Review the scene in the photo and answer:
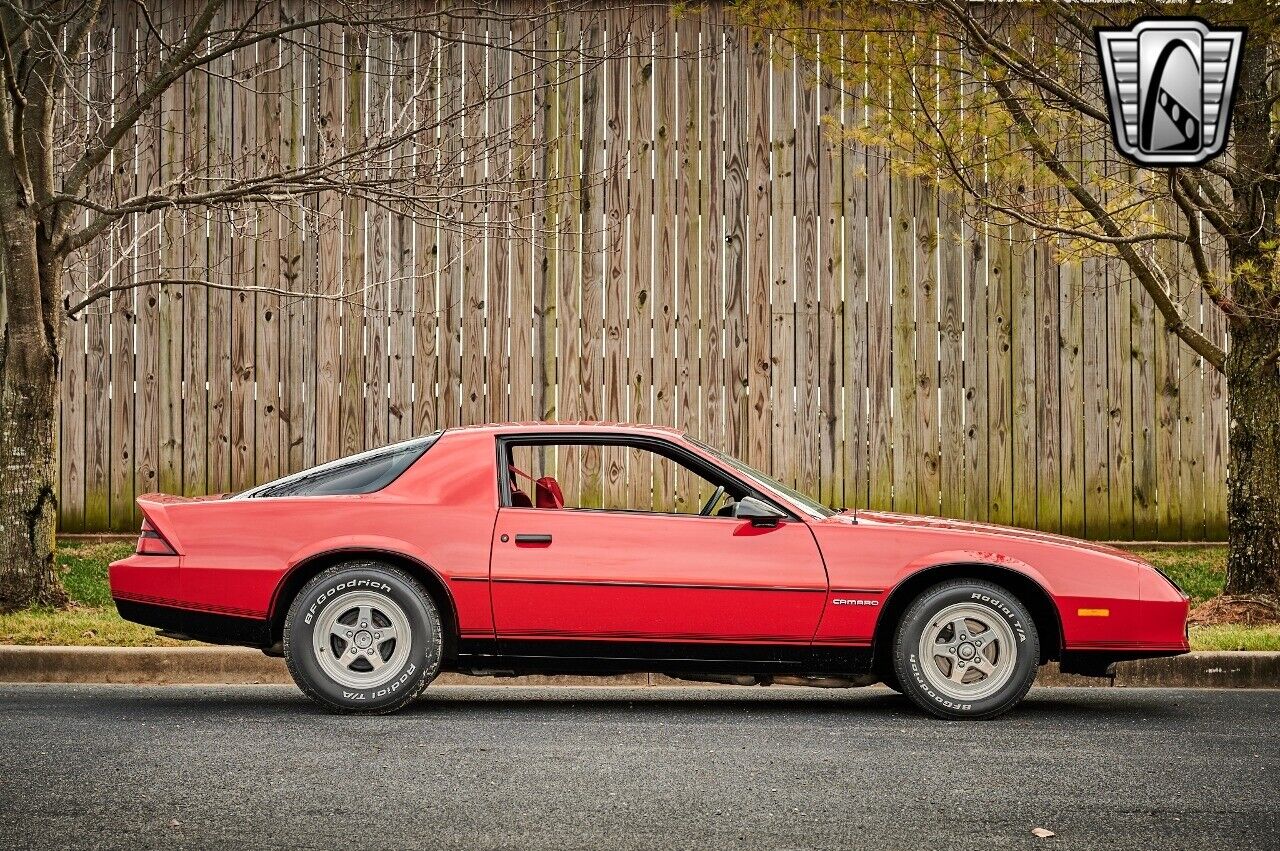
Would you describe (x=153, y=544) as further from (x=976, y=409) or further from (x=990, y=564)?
(x=976, y=409)

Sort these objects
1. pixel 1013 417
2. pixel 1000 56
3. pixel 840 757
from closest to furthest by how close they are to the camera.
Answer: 1. pixel 840 757
2. pixel 1000 56
3. pixel 1013 417

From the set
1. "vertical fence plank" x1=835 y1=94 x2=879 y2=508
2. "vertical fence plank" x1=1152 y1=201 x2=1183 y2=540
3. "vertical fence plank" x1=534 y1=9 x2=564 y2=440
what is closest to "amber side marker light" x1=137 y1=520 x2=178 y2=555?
"vertical fence plank" x1=534 y1=9 x2=564 y2=440

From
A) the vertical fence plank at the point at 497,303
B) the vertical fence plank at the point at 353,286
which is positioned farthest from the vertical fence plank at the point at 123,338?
the vertical fence plank at the point at 497,303

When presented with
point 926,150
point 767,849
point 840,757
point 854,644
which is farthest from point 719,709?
point 926,150

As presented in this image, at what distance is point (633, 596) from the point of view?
620cm

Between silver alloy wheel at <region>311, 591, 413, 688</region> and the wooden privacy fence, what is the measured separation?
16.8 ft

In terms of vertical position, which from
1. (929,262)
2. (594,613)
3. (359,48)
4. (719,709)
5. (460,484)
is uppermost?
(359,48)

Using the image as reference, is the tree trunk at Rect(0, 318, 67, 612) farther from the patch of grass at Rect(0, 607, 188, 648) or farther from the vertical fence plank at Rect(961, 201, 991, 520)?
the vertical fence plank at Rect(961, 201, 991, 520)

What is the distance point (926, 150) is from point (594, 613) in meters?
4.20

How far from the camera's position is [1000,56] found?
798 cm

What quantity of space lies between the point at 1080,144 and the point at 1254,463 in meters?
2.52

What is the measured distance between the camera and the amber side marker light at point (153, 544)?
6305mm

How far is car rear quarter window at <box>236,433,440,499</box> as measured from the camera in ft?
21.1

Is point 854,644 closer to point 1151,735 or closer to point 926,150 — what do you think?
point 1151,735
